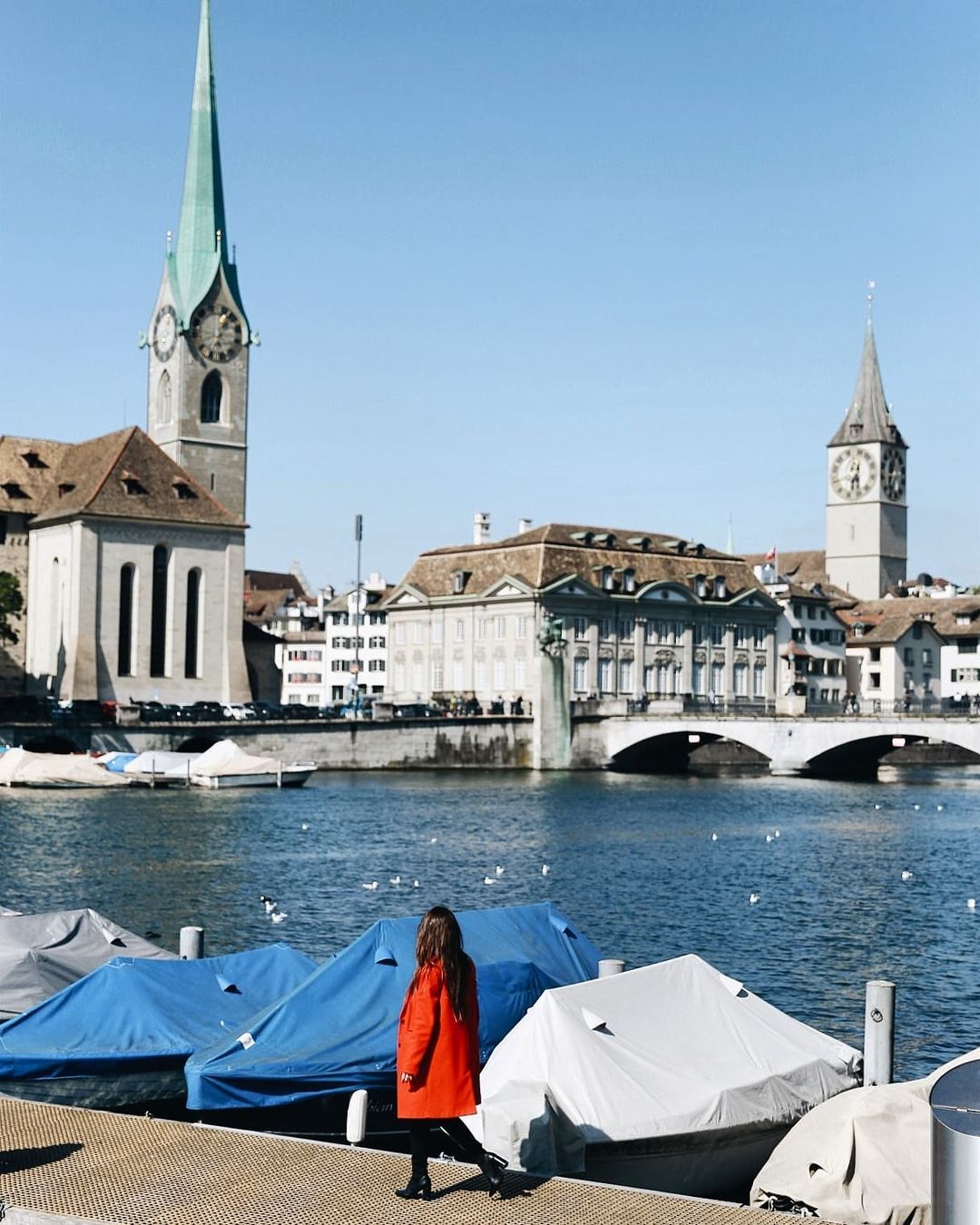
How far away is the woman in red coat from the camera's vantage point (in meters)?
12.2

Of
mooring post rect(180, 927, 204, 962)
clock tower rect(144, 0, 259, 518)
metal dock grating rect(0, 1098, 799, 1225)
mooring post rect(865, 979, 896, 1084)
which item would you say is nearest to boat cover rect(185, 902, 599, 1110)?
metal dock grating rect(0, 1098, 799, 1225)

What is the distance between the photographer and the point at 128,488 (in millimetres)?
102000

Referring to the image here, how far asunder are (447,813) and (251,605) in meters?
107

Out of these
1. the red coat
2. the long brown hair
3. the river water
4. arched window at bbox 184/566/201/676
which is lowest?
the river water

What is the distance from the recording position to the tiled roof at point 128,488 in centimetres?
10081

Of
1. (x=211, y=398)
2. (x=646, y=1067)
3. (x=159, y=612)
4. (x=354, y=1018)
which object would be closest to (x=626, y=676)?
(x=159, y=612)

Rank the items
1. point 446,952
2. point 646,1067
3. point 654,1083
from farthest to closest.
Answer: point 646,1067
point 654,1083
point 446,952

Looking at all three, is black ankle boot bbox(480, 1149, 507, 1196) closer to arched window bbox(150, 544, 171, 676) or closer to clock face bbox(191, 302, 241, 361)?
arched window bbox(150, 544, 171, 676)

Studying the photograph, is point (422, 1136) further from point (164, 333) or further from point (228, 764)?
point (164, 333)

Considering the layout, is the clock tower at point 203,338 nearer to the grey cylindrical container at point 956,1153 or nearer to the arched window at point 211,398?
the arched window at point 211,398

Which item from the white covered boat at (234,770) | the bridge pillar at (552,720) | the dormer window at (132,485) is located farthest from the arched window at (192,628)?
the white covered boat at (234,770)

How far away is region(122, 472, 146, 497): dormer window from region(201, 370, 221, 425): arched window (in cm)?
1840

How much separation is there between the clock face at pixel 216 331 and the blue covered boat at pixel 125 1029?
343 ft

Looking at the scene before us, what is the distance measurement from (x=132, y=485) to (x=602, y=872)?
61.2 metres
